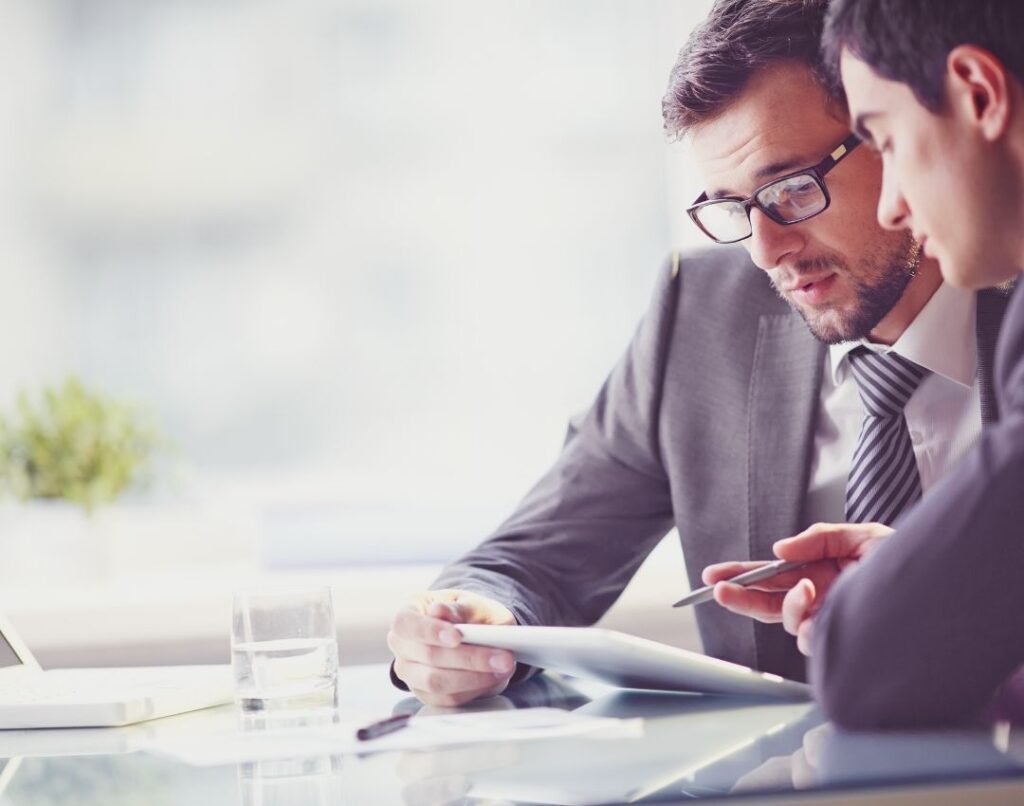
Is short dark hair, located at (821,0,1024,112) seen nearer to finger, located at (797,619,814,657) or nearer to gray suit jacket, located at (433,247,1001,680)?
finger, located at (797,619,814,657)

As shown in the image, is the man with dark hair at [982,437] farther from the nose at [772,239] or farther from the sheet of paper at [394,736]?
the nose at [772,239]

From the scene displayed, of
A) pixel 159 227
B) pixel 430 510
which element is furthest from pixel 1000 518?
pixel 159 227

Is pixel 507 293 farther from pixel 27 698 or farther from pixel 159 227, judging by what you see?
pixel 27 698

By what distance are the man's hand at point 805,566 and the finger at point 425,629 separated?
0.87ft

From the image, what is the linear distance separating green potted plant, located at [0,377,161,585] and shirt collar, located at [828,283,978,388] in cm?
173

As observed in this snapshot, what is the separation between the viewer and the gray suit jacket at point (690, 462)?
1.76 meters

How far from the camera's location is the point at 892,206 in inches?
48.1

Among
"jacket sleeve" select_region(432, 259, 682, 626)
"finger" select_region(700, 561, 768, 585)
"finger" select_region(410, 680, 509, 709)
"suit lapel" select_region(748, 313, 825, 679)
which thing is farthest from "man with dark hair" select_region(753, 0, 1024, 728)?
"jacket sleeve" select_region(432, 259, 682, 626)

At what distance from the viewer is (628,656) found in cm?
108

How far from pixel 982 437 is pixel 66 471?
2206mm

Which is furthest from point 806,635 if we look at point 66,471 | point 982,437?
point 66,471

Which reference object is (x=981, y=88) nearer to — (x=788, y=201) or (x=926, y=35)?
(x=926, y=35)

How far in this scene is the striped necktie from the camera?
160 centimetres

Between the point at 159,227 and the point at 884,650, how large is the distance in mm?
2452
